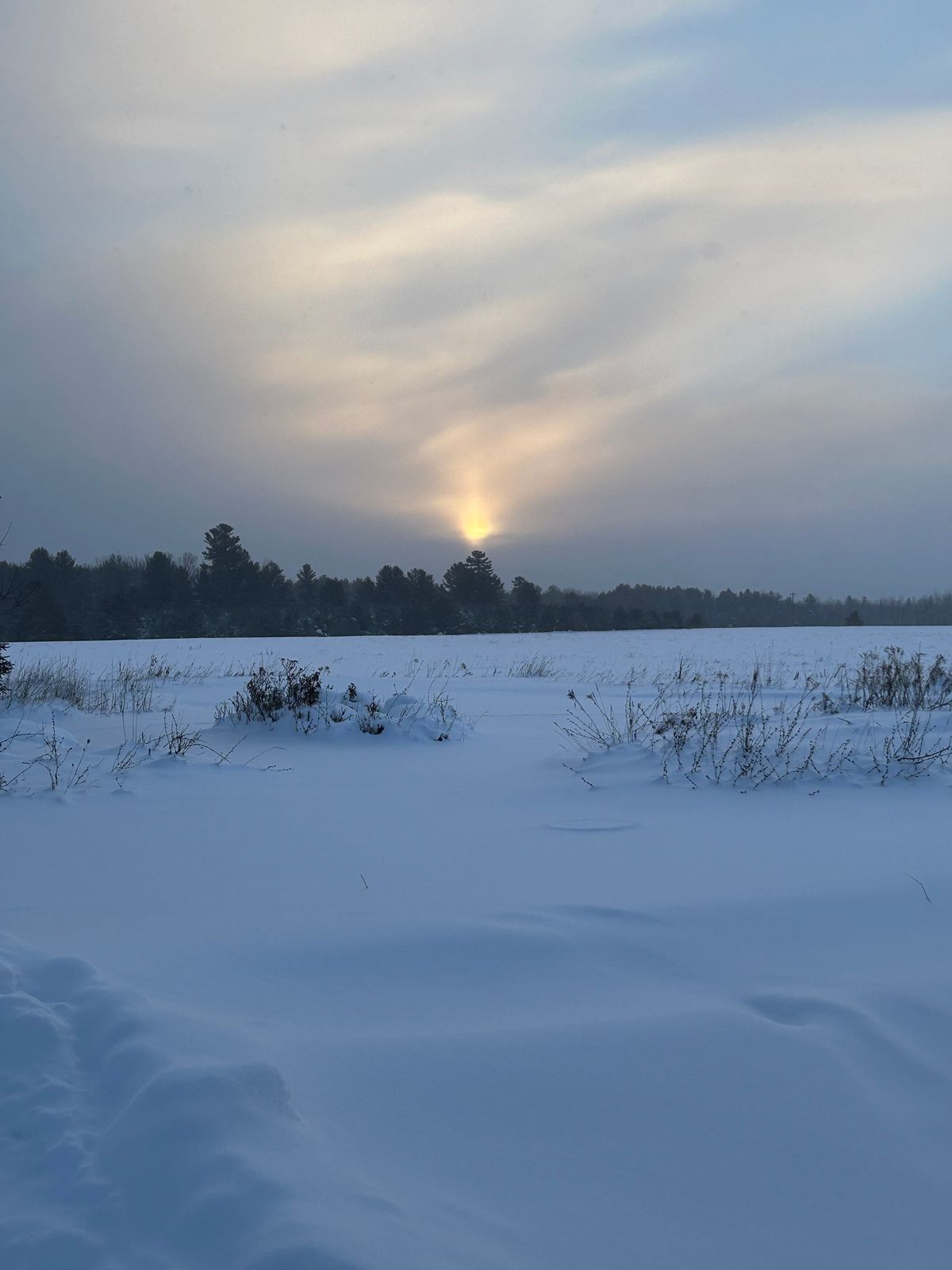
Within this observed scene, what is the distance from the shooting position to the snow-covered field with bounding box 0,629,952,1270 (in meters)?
1.53

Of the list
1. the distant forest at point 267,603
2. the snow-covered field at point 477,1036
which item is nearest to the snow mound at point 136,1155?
the snow-covered field at point 477,1036

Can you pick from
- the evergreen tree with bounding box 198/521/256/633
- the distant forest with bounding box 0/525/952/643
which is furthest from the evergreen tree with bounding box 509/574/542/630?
the evergreen tree with bounding box 198/521/256/633

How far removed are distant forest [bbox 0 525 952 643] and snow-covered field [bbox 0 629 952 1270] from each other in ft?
145

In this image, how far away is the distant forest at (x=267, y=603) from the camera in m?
48.2

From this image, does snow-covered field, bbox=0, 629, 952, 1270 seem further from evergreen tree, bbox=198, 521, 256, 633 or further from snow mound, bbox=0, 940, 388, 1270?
evergreen tree, bbox=198, 521, 256, 633

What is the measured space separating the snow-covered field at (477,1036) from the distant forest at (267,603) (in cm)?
4415

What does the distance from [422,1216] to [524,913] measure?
5.47 feet

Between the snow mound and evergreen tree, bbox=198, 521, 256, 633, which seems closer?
the snow mound

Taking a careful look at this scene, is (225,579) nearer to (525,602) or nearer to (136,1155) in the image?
(525,602)

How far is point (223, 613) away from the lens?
5122 cm

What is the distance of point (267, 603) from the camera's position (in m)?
52.9

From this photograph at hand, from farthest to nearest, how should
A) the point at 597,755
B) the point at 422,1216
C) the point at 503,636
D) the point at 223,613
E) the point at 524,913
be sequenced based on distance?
the point at 223,613 < the point at 503,636 < the point at 597,755 < the point at 524,913 < the point at 422,1216

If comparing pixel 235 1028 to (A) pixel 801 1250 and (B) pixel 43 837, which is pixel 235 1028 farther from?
(B) pixel 43 837

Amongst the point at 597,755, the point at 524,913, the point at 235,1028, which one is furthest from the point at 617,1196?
the point at 597,755
